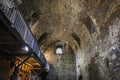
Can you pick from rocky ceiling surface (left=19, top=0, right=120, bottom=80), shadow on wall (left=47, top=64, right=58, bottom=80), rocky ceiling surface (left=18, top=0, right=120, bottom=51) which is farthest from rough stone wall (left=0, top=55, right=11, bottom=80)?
shadow on wall (left=47, top=64, right=58, bottom=80)

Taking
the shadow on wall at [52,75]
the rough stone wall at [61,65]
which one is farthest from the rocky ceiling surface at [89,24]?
the shadow on wall at [52,75]

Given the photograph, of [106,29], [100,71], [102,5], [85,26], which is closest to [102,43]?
A: [106,29]

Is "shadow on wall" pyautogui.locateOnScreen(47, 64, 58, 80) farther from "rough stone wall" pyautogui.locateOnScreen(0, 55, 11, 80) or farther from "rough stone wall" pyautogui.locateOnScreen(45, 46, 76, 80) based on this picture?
"rough stone wall" pyautogui.locateOnScreen(0, 55, 11, 80)

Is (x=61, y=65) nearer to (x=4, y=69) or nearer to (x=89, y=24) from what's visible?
(x=89, y=24)

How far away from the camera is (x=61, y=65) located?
45.0 ft

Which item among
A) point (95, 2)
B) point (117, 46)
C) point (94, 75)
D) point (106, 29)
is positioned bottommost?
point (94, 75)

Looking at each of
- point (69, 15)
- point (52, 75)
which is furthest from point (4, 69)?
point (52, 75)

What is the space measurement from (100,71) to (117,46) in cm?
231

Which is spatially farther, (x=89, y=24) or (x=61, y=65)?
(x=61, y=65)

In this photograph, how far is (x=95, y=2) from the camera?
24.0ft

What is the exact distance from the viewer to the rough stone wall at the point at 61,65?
13219mm

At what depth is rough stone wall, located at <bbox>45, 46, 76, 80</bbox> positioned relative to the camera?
13.2 meters

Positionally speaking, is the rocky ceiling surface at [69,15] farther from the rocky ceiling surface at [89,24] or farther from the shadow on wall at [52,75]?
the shadow on wall at [52,75]

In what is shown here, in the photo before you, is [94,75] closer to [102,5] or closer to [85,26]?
[85,26]
